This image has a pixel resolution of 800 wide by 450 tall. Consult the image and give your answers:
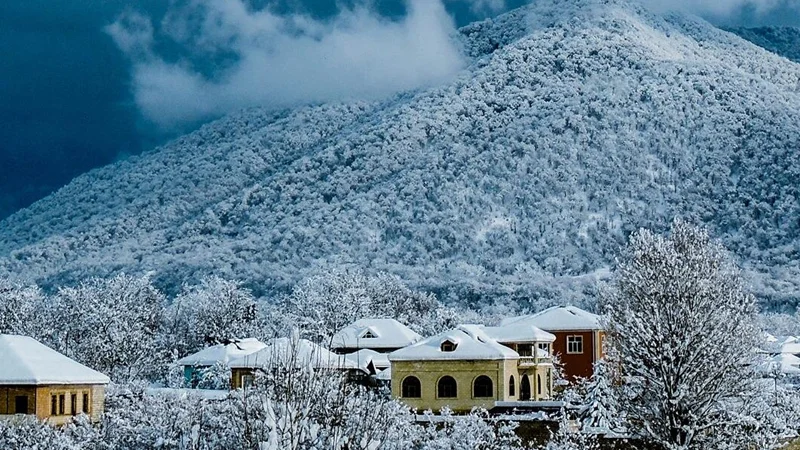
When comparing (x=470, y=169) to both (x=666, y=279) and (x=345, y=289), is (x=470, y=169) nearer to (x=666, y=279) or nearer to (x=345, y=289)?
(x=345, y=289)

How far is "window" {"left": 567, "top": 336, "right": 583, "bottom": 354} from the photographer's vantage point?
79.6 m

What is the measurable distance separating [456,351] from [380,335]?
769 inches

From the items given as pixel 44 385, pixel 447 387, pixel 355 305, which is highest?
pixel 355 305

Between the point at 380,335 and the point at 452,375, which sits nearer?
the point at 452,375

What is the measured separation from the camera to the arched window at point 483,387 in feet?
204

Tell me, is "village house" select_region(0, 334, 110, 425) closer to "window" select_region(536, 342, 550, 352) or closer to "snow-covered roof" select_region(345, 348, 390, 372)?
"snow-covered roof" select_region(345, 348, 390, 372)

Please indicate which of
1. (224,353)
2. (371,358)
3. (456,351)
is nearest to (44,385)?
(456,351)

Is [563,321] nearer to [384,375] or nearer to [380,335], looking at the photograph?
[380,335]

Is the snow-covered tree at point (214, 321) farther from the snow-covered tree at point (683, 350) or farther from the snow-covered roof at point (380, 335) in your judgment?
the snow-covered tree at point (683, 350)

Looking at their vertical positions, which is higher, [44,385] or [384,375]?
[384,375]

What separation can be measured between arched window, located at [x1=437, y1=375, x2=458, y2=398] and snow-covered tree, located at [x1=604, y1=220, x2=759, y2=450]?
20055 millimetres

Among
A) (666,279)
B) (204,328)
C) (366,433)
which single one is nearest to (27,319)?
(204,328)

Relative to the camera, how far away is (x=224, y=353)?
7494cm

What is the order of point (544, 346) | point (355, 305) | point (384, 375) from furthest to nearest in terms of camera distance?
point (355, 305)
point (544, 346)
point (384, 375)
